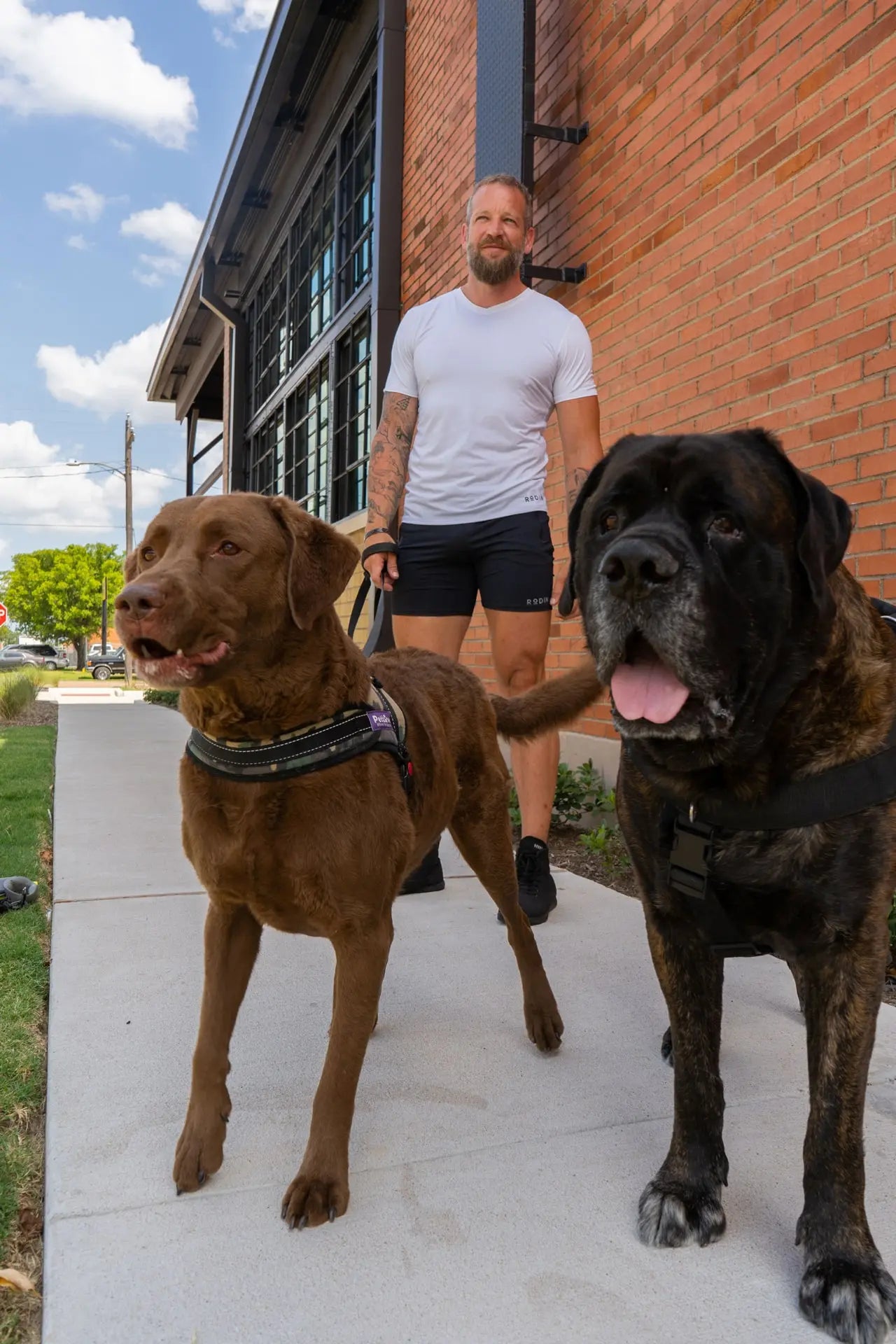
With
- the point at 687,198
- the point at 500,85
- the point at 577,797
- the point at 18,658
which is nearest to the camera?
the point at 687,198

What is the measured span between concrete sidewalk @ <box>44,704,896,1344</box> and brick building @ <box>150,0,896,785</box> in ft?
6.94

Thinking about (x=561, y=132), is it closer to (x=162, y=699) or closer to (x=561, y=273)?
(x=561, y=273)

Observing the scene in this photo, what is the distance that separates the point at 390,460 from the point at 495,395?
1.79ft

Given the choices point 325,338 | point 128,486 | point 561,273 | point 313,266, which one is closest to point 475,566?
point 561,273

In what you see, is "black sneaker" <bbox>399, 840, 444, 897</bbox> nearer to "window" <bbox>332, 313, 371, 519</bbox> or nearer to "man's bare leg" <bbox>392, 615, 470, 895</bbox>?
"man's bare leg" <bbox>392, 615, 470, 895</bbox>

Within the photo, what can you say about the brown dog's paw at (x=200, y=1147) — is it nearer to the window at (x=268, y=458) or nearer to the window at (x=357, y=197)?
the window at (x=357, y=197)

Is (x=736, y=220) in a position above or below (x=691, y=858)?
above

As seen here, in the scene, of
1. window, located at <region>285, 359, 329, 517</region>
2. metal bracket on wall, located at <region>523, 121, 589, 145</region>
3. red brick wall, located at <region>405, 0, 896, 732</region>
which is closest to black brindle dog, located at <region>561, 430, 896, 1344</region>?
red brick wall, located at <region>405, 0, 896, 732</region>

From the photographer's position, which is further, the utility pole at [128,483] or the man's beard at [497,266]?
the utility pole at [128,483]

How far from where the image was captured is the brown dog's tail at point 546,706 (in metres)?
3.06

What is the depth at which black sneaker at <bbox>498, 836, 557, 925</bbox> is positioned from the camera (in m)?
A: 3.84

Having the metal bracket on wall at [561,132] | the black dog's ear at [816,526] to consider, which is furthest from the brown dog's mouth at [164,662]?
the metal bracket on wall at [561,132]

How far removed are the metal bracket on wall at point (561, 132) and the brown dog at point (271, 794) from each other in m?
4.72

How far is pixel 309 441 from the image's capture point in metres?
14.1
